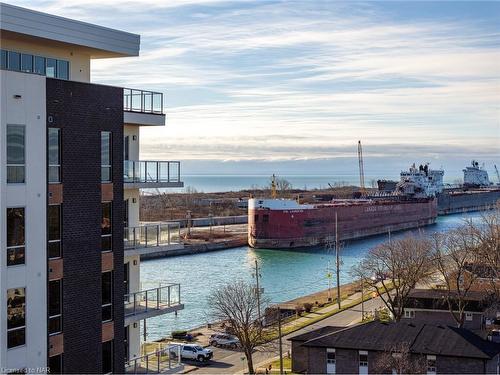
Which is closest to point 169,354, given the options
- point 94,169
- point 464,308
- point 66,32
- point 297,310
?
point 94,169

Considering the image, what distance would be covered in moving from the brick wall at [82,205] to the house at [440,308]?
18.4 metres

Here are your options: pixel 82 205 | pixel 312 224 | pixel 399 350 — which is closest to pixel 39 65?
pixel 82 205

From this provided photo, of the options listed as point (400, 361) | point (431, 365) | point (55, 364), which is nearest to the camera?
point (55, 364)

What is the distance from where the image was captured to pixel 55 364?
37.2 feet

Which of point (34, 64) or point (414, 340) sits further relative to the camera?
point (414, 340)

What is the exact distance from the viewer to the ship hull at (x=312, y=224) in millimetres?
64375

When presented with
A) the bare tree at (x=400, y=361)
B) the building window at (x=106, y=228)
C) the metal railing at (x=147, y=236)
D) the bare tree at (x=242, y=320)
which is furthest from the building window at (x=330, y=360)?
the building window at (x=106, y=228)

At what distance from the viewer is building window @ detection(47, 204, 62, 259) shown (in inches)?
438

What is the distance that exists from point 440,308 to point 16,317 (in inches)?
823

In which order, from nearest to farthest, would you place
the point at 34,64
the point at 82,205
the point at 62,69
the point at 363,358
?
1. the point at 82,205
2. the point at 34,64
3. the point at 62,69
4. the point at 363,358

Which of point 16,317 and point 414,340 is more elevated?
point 16,317

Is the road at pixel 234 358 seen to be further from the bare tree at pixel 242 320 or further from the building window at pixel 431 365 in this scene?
the building window at pixel 431 365

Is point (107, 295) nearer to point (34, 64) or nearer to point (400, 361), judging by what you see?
point (34, 64)

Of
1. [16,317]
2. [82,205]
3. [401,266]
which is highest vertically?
[82,205]
